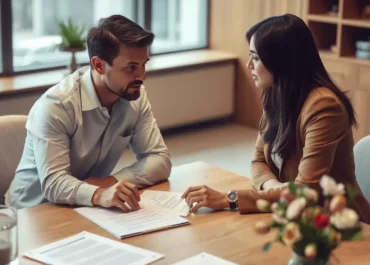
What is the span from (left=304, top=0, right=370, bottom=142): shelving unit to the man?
92.0 inches

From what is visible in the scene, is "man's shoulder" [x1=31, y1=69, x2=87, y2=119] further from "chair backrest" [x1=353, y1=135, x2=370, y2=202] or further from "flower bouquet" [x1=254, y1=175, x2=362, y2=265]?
"flower bouquet" [x1=254, y1=175, x2=362, y2=265]

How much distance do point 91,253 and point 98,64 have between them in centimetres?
83

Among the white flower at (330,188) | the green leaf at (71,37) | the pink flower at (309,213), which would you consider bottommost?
the green leaf at (71,37)

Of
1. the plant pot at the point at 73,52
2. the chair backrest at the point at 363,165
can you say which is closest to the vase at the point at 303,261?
the chair backrest at the point at 363,165

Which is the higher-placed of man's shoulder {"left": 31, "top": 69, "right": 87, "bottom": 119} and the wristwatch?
man's shoulder {"left": 31, "top": 69, "right": 87, "bottom": 119}

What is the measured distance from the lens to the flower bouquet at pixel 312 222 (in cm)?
131

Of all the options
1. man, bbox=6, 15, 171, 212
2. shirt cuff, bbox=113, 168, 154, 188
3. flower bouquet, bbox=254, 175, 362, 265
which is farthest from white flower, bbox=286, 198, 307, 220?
shirt cuff, bbox=113, 168, 154, 188

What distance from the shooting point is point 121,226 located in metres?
1.98

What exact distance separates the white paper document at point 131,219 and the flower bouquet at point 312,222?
66 centimetres

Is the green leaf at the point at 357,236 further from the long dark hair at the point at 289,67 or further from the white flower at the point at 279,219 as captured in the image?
the long dark hair at the point at 289,67

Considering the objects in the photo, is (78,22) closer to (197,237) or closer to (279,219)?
(197,237)

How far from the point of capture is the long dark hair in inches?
87.0

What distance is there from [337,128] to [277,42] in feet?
1.05

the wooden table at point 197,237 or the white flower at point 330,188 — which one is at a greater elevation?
the white flower at point 330,188
